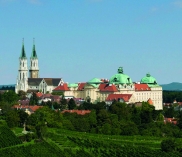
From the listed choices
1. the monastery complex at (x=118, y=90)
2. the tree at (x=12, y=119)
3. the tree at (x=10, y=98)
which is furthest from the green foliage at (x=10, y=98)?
the tree at (x=12, y=119)

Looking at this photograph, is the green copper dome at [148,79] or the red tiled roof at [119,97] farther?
the green copper dome at [148,79]

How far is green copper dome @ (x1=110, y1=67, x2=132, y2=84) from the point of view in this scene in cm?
9788

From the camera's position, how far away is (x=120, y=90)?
9669cm

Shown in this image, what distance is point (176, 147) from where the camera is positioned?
48.8 meters

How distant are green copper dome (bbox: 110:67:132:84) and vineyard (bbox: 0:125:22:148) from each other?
4878 cm

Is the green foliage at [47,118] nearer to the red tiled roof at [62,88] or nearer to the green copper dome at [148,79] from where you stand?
the green copper dome at [148,79]


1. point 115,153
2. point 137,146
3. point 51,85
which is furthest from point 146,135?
point 51,85

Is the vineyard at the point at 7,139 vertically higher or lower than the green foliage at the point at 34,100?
lower

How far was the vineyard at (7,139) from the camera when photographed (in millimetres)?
46594

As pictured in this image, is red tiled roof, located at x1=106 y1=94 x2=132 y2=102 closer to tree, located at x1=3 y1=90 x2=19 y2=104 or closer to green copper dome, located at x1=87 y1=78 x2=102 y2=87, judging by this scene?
green copper dome, located at x1=87 y1=78 x2=102 y2=87

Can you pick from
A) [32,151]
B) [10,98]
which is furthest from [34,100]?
[32,151]

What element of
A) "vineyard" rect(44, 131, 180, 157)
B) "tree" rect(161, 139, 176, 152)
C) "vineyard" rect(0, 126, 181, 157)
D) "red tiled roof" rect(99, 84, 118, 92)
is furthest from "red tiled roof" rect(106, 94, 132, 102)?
"tree" rect(161, 139, 176, 152)

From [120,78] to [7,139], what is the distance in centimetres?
5170

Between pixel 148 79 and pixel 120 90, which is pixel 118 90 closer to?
pixel 120 90
